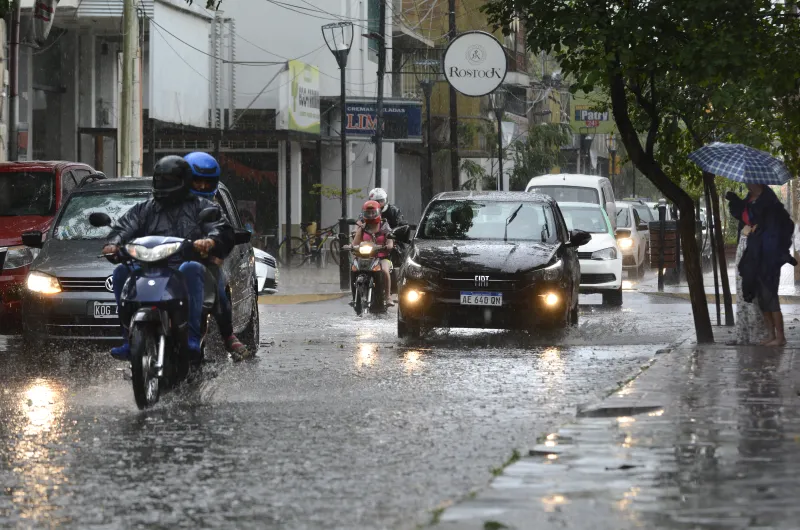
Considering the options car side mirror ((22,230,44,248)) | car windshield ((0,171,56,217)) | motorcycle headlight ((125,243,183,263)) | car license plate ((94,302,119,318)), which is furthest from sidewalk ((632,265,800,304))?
motorcycle headlight ((125,243,183,263))

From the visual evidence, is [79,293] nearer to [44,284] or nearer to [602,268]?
[44,284]

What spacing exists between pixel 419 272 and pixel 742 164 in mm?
3627

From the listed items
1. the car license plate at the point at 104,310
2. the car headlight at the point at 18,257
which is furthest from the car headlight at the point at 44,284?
the car headlight at the point at 18,257

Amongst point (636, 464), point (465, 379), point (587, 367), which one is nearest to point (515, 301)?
point (587, 367)

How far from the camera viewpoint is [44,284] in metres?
13.5

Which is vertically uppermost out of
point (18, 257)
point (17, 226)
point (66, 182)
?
point (66, 182)

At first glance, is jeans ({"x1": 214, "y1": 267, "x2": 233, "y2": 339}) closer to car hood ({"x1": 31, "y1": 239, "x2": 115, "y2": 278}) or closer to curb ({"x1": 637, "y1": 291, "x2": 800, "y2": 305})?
car hood ({"x1": 31, "y1": 239, "x2": 115, "y2": 278})

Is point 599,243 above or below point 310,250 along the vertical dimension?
above

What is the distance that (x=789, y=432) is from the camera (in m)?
8.09

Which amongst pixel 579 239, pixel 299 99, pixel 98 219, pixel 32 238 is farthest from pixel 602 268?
pixel 299 99

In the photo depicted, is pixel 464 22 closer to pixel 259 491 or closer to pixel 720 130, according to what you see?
pixel 720 130

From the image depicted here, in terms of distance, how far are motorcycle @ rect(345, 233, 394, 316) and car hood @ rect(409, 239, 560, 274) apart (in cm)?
366

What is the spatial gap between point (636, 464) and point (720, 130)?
11483 millimetres

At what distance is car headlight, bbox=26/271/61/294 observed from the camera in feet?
44.1
